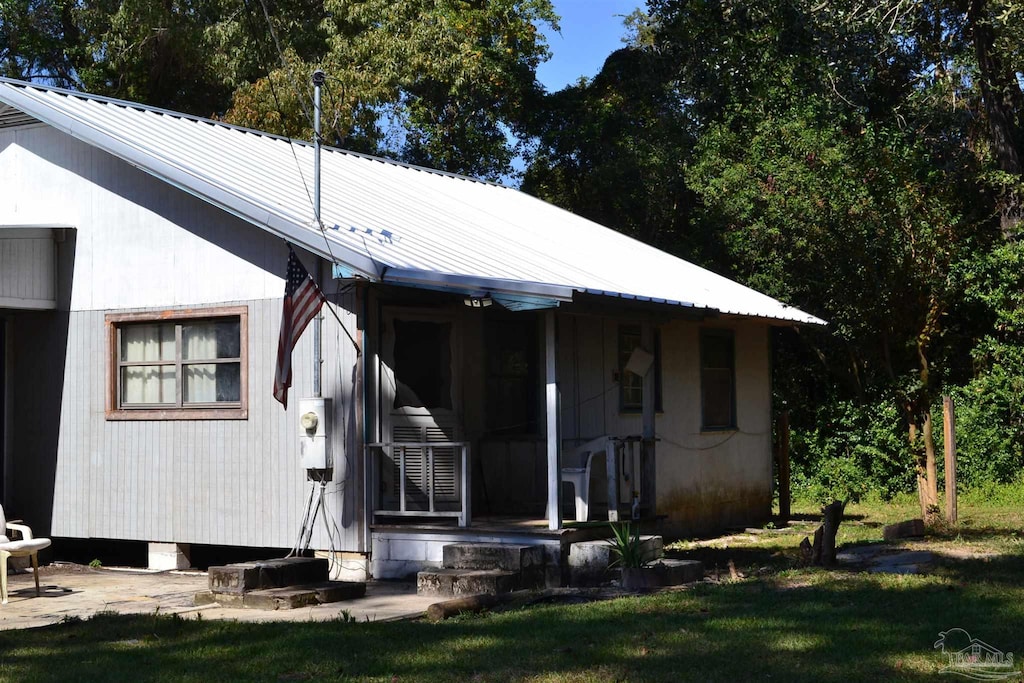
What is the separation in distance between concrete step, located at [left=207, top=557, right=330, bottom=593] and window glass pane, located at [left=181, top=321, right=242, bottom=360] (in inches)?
106

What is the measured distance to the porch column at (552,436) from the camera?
11156 millimetres

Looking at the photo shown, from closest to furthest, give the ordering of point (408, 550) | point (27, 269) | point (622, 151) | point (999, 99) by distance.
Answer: point (408, 550), point (27, 269), point (999, 99), point (622, 151)

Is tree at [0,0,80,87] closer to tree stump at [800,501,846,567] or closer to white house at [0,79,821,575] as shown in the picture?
white house at [0,79,821,575]

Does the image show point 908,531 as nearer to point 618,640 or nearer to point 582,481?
Result: point 582,481

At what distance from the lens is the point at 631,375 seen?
15.1m

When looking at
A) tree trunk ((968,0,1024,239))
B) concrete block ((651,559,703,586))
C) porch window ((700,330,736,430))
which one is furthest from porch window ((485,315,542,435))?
tree trunk ((968,0,1024,239))

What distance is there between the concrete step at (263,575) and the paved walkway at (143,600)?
219mm

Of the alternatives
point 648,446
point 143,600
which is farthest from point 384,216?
point 143,600

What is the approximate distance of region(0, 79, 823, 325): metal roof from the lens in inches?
449

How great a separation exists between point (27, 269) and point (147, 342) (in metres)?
1.54

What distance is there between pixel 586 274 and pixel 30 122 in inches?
251

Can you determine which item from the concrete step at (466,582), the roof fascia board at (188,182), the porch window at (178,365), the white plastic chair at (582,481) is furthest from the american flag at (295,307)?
the white plastic chair at (582,481)

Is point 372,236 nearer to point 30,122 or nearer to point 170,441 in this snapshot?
point 170,441

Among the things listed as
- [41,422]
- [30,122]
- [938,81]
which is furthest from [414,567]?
[938,81]
